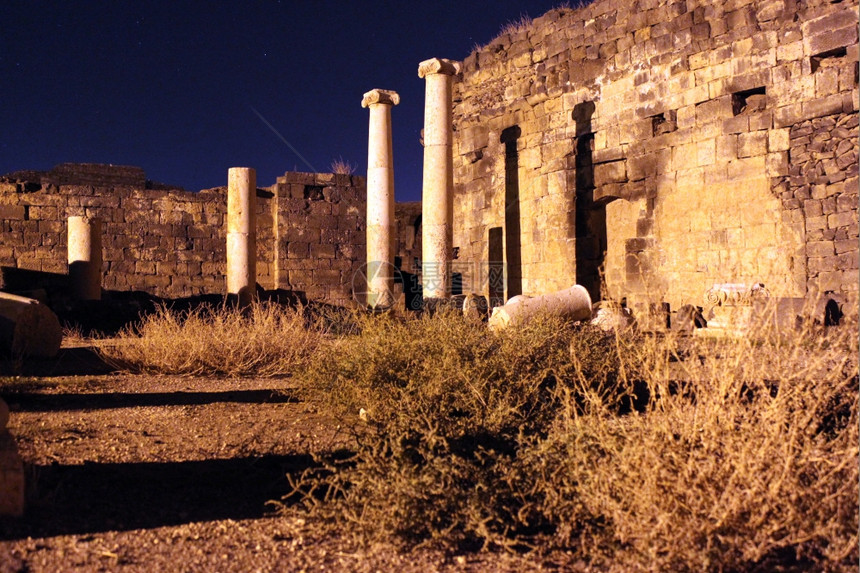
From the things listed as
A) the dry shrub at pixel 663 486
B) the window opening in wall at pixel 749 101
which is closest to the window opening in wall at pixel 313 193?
the window opening in wall at pixel 749 101

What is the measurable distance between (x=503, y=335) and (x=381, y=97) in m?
9.20

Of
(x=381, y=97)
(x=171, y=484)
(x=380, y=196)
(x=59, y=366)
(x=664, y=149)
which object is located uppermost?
(x=381, y=97)

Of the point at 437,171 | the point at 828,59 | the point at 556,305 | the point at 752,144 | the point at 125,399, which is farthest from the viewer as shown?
the point at 437,171

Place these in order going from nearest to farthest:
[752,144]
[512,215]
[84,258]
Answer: [752,144] → [512,215] → [84,258]

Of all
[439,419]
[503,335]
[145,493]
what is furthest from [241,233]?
[145,493]

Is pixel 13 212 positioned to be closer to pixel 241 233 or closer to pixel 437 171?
pixel 241 233

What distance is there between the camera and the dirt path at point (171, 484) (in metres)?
3.21

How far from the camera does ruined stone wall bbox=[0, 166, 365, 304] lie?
680 inches

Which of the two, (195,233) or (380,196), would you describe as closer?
(380,196)

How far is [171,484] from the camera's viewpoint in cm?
441

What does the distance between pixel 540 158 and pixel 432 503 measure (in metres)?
11.8

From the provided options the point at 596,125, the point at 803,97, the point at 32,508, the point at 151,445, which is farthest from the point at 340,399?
the point at 596,125

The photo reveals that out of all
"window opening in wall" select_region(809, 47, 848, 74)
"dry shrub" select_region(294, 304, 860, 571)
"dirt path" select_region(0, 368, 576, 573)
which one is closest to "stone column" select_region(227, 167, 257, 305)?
"dirt path" select_region(0, 368, 576, 573)

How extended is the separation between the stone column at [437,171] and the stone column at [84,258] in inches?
280
